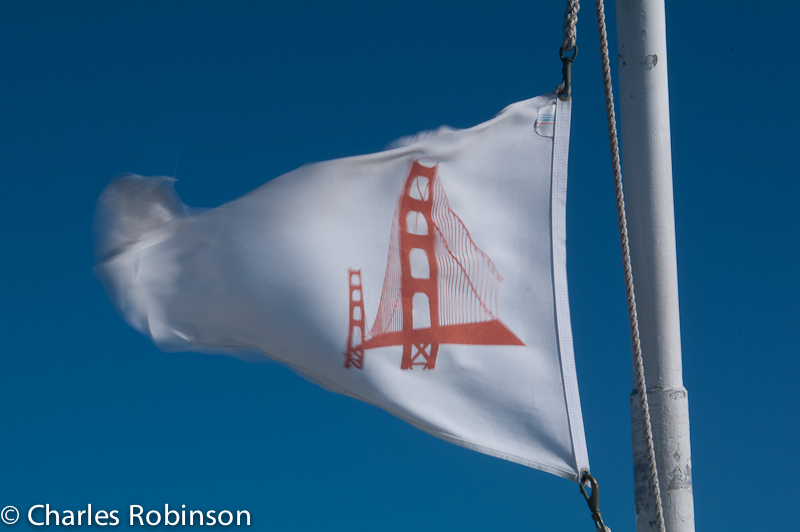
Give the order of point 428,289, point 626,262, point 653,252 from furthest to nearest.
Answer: point 428,289
point 653,252
point 626,262

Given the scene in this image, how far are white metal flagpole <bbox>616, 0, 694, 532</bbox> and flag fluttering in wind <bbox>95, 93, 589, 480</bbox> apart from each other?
0.72m

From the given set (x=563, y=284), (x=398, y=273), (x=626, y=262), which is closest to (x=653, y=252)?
(x=626, y=262)

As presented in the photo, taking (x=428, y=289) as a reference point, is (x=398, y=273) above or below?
above

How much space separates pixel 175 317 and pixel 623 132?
3.38 meters

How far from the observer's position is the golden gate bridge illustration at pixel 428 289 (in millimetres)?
6219

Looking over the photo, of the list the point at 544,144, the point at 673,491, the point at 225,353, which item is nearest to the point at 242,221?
the point at 225,353

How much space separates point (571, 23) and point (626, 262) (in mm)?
1951

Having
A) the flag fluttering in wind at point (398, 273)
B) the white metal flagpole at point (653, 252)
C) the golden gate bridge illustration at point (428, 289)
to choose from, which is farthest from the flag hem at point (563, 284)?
the white metal flagpole at point (653, 252)

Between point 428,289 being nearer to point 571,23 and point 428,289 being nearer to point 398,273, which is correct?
point 398,273

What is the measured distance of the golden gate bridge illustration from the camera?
20.4ft

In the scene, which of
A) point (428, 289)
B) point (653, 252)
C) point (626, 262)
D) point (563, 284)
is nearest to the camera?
point (626, 262)

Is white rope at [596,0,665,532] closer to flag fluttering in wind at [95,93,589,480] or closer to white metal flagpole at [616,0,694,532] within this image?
white metal flagpole at [616,0,694,532]

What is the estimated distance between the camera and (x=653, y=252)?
547cm

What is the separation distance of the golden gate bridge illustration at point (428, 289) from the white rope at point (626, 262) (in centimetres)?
109
